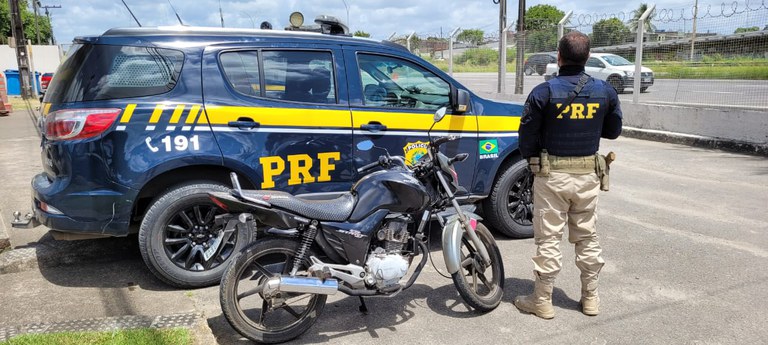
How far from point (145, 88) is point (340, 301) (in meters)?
2.01

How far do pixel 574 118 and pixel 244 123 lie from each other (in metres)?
2.25

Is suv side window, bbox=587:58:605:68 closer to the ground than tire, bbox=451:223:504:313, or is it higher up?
higher up

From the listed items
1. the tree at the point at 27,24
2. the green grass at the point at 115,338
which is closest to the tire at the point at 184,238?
the green grass at the point at 115,338

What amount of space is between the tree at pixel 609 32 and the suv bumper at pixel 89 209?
1110 cm

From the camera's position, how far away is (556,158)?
3.63 meters

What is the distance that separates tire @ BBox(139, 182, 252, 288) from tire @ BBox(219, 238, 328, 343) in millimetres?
592

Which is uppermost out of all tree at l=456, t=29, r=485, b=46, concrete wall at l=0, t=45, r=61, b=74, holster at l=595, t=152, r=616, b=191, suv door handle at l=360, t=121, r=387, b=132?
concrete wall at l=0, t=45, r=61, b=74

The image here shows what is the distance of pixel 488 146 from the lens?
197 inches

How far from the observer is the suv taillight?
380cm

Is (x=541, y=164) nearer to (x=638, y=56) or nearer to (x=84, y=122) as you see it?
(x=84, y=122)

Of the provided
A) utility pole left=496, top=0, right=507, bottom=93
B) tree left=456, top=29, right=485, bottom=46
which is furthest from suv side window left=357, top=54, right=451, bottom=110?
tree left=456, top=29, right=485, bottom=46

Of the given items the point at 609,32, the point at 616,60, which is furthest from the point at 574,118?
the point at 616,60

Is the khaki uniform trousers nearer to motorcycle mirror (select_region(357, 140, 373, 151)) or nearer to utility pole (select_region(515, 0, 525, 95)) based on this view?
motorcycle mirror (select_region(357, 140, 373, 151))

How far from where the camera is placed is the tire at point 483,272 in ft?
12.5
